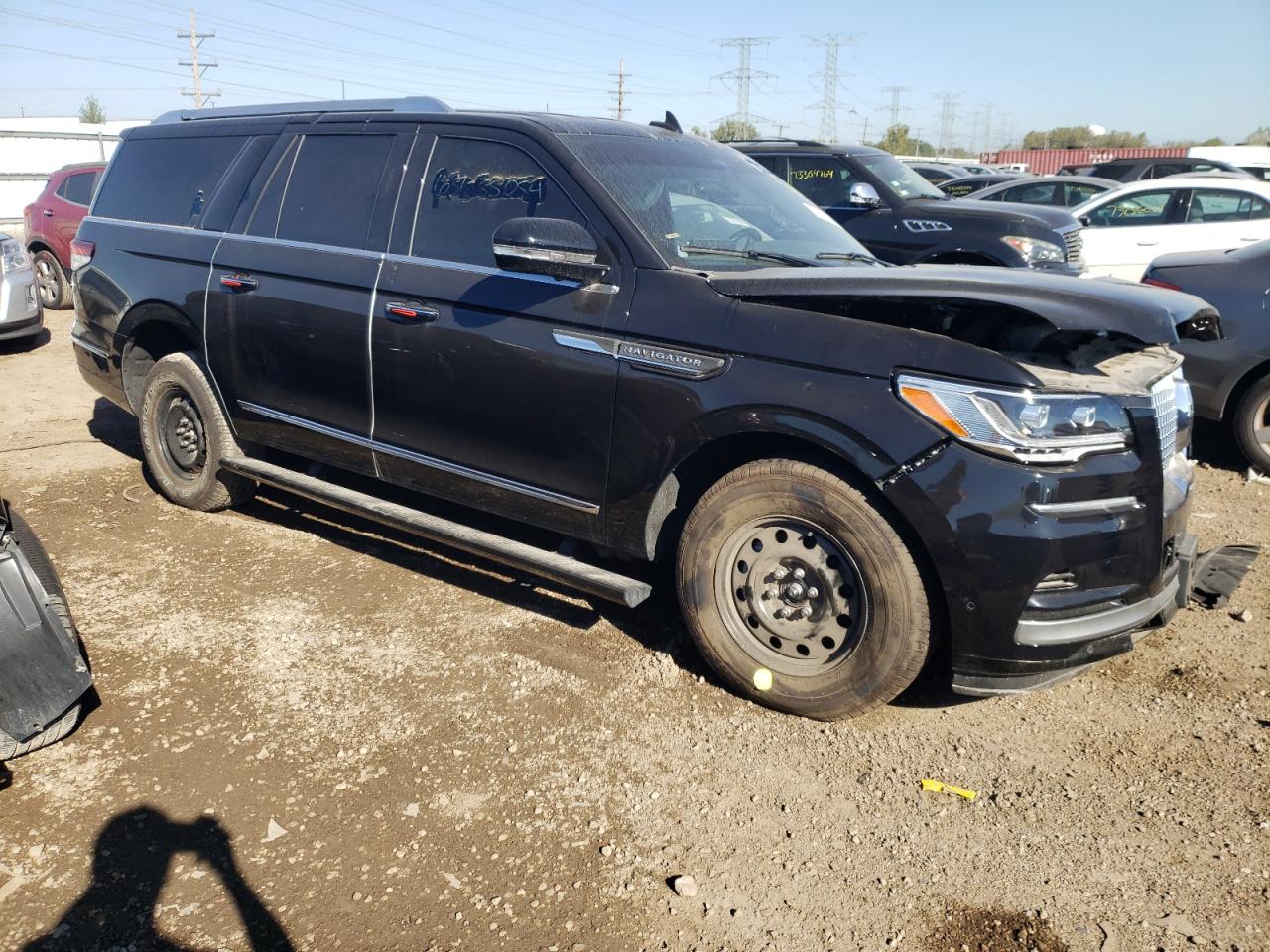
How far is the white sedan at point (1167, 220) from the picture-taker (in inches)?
442

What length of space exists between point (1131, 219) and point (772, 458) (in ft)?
33.5

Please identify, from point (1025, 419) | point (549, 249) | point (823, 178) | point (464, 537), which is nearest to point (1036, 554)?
point (1025, 419)

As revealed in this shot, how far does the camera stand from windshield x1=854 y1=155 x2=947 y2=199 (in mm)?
9805

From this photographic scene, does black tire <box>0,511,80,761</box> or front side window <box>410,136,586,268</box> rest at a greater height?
front side window <box>410,136,586,268</box>

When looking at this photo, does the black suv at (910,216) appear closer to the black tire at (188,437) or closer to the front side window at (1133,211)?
the front side window at (1133,211)

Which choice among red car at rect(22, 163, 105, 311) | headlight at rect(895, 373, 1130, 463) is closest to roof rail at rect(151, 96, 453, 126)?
headlight at rect(895, 373, 1130, 463)

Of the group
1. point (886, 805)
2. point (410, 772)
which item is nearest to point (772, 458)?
point (886, 805)

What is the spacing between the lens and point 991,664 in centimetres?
304

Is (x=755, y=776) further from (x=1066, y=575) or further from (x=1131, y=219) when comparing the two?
(x=1131, y=219)

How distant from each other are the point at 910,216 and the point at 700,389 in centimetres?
681

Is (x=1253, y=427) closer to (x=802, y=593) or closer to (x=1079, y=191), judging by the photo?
(x=802, y=593)

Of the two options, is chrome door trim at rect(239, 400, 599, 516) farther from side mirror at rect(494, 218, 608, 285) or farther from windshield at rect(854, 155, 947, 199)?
windshield at rect(854, 155, 947, 199)

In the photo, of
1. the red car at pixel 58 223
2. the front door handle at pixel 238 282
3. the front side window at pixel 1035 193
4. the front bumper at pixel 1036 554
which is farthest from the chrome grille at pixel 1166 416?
the red car at pixel 58 223

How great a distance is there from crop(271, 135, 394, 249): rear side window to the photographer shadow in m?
2.51
